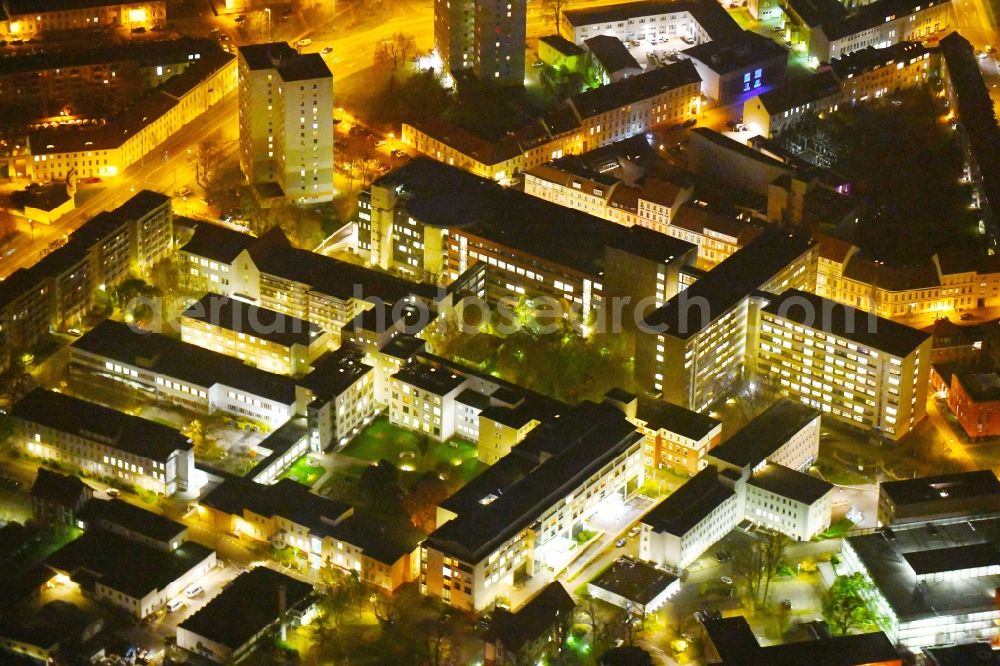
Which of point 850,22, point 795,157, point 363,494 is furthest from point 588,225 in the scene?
point 850,22

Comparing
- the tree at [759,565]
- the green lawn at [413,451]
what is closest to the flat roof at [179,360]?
the green lawn at [413,451]

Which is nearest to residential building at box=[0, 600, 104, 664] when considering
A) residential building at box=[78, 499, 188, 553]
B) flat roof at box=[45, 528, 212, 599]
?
flat roof at box=[45, 528, 212, 599]

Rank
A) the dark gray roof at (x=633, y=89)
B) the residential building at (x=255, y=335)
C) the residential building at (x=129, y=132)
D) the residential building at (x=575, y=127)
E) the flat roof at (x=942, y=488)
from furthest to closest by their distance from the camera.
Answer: the dark gray roof at (x=633, y=89), the residential building at (x=575, y=127), the residential building at (x=129, y=132), the residential building at (x=255, y=335), the flat roof at (x=942, y=488)

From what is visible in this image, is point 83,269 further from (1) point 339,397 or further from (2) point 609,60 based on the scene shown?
(2) point 609,60

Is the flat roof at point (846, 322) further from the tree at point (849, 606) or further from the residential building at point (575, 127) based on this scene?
the residential building at point (575, 127)

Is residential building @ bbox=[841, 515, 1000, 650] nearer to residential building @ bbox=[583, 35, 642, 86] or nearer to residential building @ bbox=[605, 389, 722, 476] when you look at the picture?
residential building @ bbox=[605, 389, 722, 476]

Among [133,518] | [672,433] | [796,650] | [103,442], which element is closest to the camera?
[796,650]

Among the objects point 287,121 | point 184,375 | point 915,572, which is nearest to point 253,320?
point 184,375
